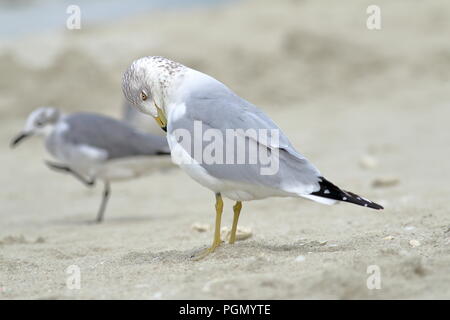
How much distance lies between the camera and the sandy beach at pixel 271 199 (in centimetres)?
372

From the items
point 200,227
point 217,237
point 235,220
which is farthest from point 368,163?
point 217,237

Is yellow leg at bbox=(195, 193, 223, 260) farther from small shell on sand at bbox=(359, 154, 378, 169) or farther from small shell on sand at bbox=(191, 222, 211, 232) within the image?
small shell on sand at bbox=(359, 154, 378, 169)

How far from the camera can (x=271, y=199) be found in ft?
23.1

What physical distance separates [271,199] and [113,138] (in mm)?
1662

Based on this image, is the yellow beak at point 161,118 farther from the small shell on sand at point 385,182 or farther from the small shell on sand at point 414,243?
the small shell on sand at point 385,182

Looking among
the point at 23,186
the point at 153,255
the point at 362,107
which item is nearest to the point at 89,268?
the point at 153,255

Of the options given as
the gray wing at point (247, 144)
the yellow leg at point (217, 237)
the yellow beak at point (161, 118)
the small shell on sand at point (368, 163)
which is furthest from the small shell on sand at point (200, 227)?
the small shell on sand at point (368, 163)

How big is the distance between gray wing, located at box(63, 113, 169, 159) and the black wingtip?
3.58 m

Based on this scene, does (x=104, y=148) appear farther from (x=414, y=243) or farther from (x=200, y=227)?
(x=414, y=243)

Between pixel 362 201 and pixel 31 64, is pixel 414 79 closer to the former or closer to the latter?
pixel 31 64

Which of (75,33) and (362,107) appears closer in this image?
(362,107)

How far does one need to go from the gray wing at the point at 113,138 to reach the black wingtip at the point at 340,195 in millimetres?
3575
